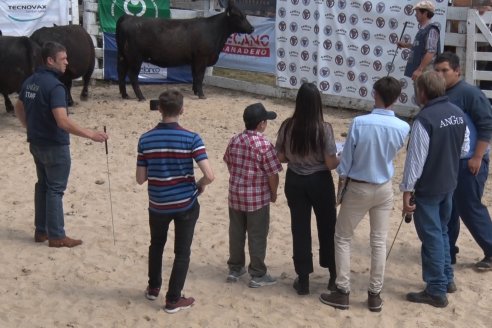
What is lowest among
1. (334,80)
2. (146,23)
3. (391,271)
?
(391,271)

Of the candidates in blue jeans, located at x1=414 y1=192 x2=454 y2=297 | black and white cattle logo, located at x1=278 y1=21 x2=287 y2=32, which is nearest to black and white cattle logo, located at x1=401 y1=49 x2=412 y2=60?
black and white cattle logo, located at x1=278 y1=21 x2=287 y2=32

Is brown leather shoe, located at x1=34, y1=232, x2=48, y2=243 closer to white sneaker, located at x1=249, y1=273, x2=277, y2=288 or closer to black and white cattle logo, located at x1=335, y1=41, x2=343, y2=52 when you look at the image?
white sneaker, located at x1=249, y1=273, x2=277, y2=288

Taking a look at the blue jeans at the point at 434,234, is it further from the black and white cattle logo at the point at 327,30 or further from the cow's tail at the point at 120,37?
the cow's tail at the point at 120,37

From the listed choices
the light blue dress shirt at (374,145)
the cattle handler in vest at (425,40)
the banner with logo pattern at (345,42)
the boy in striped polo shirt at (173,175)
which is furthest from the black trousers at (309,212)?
the banner with logo pattern at (345,42)

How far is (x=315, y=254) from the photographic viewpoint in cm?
660

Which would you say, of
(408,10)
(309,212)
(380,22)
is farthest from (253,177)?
(380,22)

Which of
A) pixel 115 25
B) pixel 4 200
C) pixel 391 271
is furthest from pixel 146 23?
pixel 391 271

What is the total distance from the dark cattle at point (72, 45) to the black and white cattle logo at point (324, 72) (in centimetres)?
381

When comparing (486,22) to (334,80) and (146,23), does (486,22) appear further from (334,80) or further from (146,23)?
(146,23)

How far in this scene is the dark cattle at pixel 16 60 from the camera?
35.4ft

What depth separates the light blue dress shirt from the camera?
5.02 m

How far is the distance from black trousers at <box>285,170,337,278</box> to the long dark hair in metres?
Answer: 0.22

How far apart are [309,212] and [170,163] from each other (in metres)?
1.13

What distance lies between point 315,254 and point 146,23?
739 centimetres
